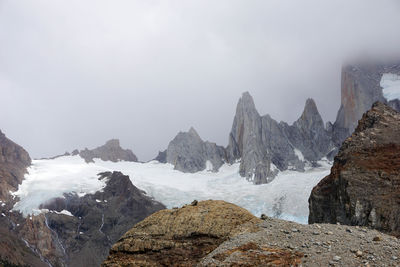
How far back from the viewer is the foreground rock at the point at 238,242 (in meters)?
17.2

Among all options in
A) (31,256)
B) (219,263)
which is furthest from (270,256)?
(31,256)

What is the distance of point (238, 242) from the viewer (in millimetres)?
19328

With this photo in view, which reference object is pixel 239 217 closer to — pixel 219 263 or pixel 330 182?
pixel 219 263

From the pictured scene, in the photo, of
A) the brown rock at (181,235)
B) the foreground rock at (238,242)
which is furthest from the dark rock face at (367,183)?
the brown rock at (181,235)

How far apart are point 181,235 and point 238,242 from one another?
144 inches

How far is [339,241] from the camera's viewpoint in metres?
18.5

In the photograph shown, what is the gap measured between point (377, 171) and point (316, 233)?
47.3 metres

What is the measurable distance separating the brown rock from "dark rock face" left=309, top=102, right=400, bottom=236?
39826 mm

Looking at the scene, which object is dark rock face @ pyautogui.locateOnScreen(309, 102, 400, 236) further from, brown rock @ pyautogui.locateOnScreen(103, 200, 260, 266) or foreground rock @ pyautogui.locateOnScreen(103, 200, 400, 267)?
brown rock @ pyautogui.locateOnScreen(103, 200, 260, 266)

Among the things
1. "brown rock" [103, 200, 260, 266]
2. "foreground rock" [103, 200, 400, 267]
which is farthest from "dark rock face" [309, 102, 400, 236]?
"brown rock" [103, 200, 260, 266]

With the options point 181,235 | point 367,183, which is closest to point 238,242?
point 181,235

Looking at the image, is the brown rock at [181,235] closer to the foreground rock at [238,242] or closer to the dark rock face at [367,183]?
the foreground rock at [238,242]

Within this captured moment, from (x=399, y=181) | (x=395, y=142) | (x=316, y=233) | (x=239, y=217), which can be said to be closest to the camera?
(x=316, y=233)

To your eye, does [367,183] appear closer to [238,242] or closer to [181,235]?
[181,235]
